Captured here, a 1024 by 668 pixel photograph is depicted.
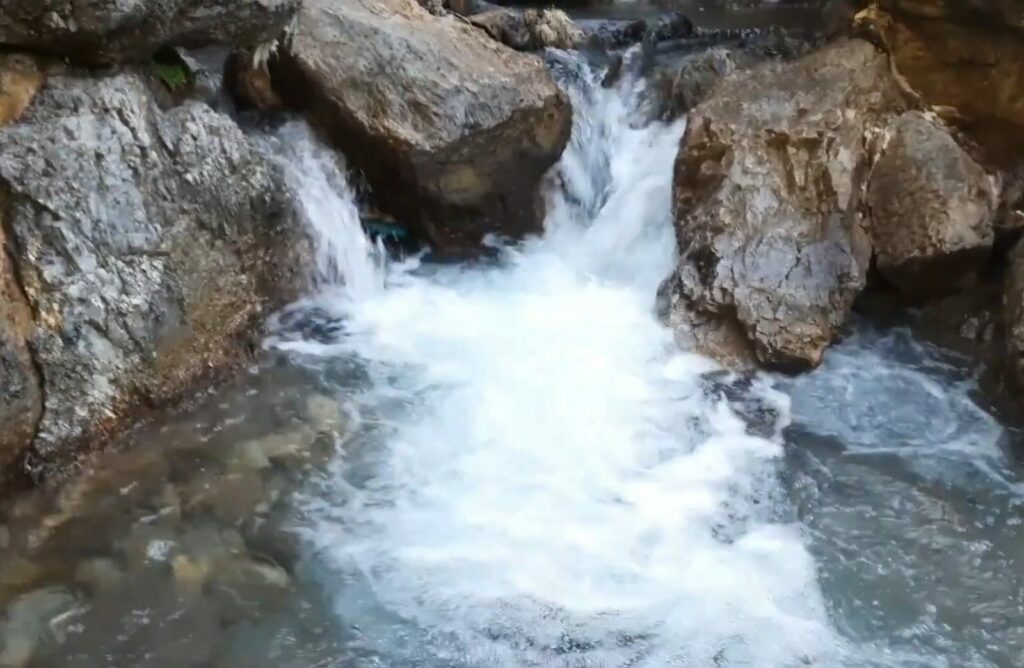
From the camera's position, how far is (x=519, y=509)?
433 centimetres

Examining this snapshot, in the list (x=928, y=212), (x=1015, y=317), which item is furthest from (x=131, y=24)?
(x=1015, y=317)

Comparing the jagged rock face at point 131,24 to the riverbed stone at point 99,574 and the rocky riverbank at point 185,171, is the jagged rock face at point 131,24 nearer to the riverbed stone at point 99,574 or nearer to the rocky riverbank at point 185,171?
the rocky riverbank at point 185,171

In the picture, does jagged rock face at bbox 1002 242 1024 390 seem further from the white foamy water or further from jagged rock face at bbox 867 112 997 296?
the white foamy water

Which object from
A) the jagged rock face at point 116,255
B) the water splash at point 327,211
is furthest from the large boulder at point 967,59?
the jagged rock face at point 116,255

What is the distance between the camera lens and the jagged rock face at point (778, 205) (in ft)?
17.8

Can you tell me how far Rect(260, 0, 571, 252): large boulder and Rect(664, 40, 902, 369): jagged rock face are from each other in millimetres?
1001

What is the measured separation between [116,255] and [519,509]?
2.12m

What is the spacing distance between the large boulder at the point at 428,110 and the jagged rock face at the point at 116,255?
2.78ft

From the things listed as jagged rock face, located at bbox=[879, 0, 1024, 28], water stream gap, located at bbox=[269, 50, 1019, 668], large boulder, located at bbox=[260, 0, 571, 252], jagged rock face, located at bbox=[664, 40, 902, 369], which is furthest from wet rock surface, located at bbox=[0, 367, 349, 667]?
jagged rock face, located at bbox=[879, 0, 1024, 28]

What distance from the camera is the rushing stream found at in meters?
3.67

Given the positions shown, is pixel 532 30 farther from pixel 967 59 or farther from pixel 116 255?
pixel 116 255

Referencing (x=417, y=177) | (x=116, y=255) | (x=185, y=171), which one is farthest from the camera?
(x=417, y=177)

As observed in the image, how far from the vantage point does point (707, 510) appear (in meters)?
4.34

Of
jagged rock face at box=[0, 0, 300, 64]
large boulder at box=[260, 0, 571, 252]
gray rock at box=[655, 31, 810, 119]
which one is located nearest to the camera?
jagged rock face at box=[0, 0, 300, 64]
